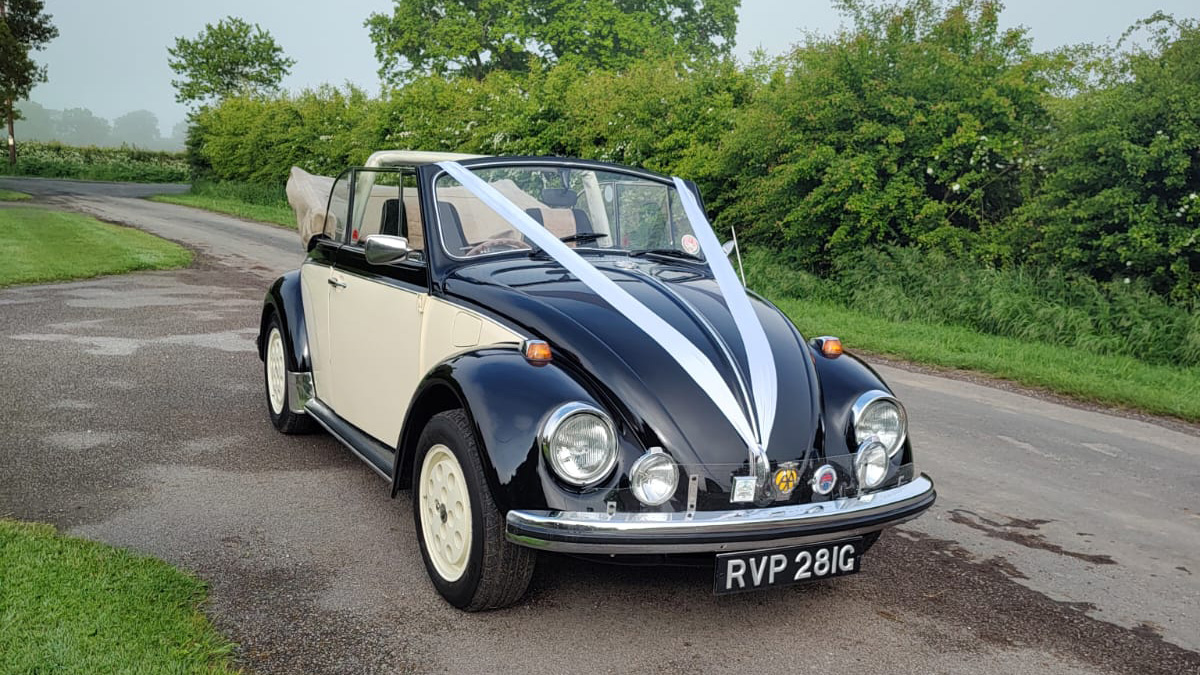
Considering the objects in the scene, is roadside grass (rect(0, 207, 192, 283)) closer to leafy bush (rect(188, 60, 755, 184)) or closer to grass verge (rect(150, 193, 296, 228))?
Result: grass verge (rect(150, 193, 296, 228))

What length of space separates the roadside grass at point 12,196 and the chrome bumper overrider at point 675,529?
32.2 metres

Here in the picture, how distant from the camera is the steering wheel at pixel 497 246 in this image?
14.5 ft

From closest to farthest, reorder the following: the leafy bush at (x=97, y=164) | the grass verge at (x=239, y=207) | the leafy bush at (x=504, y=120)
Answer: the leafy bush at (x=504, y=120), the grass verge at (x=239, y=207), the leafy bush at (x=97, y=164)

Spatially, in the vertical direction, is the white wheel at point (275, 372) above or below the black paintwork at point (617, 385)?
below

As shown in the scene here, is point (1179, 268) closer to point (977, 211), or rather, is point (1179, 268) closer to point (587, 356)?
point (977, 211)

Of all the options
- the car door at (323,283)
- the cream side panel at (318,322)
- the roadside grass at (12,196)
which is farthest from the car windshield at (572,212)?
the roadside grass at (12,196)

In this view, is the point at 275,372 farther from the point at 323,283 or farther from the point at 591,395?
the point at 591,395

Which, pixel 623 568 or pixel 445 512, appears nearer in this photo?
pixel 445 512

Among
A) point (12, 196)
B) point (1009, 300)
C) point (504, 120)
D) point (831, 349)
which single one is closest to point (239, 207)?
point (12, 196)

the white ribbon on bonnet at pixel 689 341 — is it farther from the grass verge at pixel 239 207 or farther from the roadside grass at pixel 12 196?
the roadside grass at pixel 12 196

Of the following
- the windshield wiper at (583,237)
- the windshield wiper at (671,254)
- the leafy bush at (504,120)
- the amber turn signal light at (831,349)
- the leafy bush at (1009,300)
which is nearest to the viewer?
the amber turn signal light at (831,349)

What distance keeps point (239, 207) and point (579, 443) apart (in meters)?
29.4

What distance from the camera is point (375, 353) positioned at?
4629 millimetres

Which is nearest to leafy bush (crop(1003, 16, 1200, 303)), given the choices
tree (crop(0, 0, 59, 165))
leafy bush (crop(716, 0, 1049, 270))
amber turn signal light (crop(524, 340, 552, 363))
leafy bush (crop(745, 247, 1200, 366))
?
leafy bush (crop(745, 247, 1200, 366))
